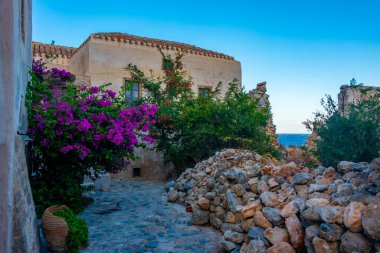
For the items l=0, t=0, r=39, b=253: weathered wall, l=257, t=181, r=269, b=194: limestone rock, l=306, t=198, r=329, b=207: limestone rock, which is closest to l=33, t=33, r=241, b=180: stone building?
l=257, t=181, r=269, b=194: limestone rock

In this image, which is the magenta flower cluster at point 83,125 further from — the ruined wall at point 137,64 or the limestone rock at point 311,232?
the ruined wall at point 137,64

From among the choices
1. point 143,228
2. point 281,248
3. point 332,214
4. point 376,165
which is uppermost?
point 376,165

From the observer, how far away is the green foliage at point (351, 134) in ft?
22.1

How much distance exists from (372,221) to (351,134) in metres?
4.37

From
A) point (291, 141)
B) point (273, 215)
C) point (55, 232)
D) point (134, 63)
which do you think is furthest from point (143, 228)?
point (291, 141)

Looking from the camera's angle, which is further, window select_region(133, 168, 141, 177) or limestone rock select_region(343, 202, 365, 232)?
window select_region(133, 168, 141, 177)

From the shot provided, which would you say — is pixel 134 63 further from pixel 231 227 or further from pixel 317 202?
pixel 317 202

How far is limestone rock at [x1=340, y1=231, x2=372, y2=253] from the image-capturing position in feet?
10.2

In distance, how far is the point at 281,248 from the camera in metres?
3.80

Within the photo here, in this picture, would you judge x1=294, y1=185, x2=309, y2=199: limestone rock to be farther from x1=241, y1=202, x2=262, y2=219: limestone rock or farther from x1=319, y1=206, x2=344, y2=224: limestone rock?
x1=319, y1=206, x2=344, y2=224: limestone rock

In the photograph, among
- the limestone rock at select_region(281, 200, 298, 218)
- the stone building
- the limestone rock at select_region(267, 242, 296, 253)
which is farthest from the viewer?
the stone building

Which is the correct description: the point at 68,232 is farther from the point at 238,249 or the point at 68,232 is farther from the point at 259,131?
the point at 259,131

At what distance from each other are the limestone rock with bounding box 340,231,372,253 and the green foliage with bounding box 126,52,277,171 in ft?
20.1

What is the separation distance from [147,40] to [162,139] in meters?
6.36
